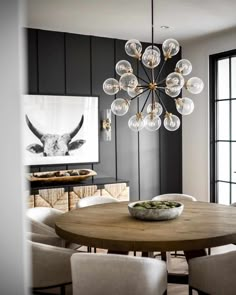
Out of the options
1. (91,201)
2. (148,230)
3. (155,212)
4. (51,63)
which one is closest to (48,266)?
(148,230)

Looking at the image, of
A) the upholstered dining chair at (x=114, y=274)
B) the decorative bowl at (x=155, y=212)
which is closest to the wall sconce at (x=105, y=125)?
→ the decorative bowl at (x=155, y=212)

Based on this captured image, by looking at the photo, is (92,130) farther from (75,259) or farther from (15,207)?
(15,207)

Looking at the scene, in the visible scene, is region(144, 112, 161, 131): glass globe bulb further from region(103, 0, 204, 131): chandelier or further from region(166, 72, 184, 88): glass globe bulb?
region(166, 72, 184, 88): glass globe bulb

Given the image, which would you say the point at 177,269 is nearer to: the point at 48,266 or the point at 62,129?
the point at 48,266

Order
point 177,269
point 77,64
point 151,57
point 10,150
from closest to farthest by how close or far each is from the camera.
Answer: point 10,150 → point 151,57 → point 177,269 → point 77,64

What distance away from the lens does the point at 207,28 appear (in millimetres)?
5012

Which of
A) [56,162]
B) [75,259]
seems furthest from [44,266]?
[56,162]

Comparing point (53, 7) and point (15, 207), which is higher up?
point (53, 7)

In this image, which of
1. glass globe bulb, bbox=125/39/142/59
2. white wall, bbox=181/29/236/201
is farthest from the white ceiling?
glass globe bulb, bbox=125/39/142/59

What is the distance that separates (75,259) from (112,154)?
345 cm

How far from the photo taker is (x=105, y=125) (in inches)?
213

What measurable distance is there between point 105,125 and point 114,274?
11.3 feet

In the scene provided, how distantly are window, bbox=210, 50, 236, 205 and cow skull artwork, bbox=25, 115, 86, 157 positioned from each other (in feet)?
6.47

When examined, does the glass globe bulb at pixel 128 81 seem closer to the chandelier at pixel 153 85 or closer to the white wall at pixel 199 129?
A: the chandelier at pixel 153 85
